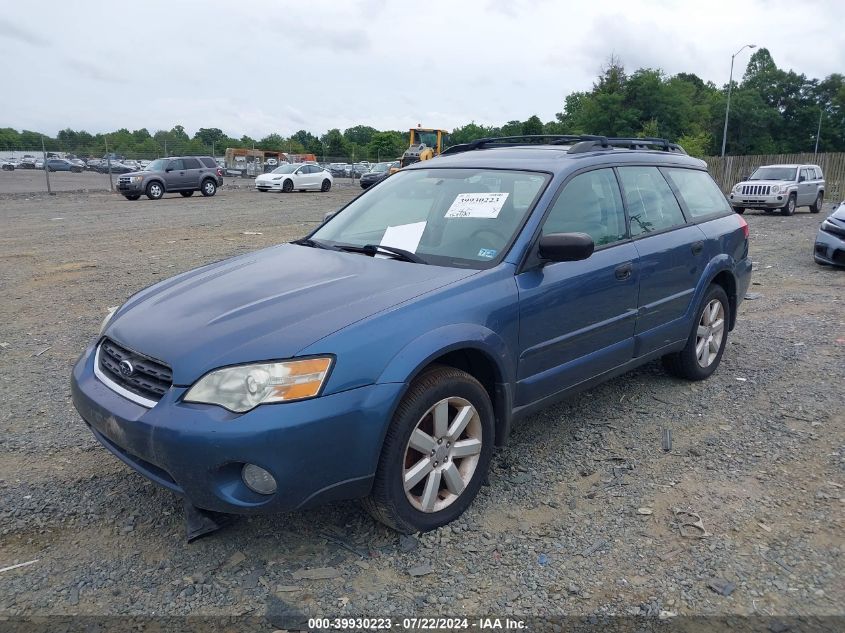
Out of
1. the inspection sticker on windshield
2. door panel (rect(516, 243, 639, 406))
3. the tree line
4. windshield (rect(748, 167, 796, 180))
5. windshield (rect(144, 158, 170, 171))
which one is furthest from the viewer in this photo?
the tree line

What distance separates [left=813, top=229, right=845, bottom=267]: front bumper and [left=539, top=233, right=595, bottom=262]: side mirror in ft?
27.9

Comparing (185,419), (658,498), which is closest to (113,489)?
(185,419)

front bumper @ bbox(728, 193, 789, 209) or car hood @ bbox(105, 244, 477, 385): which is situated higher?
car hood @ bbox(105, 244, 477, 385)

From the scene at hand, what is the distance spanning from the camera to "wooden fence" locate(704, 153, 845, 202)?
3134cm

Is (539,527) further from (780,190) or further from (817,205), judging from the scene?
(817,205)

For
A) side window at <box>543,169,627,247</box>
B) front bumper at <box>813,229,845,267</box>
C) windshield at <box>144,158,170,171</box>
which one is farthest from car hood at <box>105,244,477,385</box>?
windshield at <box>144,158,170,171</box>

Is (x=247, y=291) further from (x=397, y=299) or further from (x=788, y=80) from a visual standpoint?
(x=788, y=80)

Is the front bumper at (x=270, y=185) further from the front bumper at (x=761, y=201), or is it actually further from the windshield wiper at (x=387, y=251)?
the windshield wiper at (x=387, y=251)

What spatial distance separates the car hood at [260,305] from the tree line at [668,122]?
31873mm

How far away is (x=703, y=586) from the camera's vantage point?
8.82ft

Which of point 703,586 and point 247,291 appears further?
point 247,291

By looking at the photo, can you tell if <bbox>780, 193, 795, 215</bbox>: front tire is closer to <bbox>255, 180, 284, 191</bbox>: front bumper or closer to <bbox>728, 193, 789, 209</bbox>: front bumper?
<bbox>728, 193, 789, 209</bbox>: front bumper

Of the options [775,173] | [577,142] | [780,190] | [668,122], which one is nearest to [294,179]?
[775,173]

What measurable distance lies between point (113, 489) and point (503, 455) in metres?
2.09
